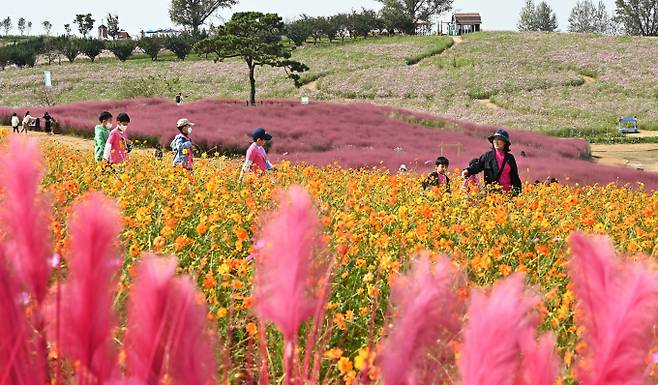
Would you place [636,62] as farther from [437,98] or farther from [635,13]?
[635,13]

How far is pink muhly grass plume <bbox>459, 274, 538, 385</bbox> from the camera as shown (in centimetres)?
40

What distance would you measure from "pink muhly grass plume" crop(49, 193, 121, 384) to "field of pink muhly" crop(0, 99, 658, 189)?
15363 millimetres

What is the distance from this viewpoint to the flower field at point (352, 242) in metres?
2.86

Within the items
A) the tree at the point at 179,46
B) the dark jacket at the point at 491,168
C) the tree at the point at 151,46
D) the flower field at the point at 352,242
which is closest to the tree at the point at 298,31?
the tree at the point at 179,46

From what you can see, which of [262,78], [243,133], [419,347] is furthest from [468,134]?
[419,347]

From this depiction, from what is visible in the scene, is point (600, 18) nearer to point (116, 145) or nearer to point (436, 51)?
point (436, 51)

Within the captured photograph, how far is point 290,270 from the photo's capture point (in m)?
0.52

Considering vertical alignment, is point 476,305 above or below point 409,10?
below

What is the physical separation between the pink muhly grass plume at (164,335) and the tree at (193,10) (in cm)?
8309

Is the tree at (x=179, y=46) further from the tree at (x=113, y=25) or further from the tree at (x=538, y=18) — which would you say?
the tree at (x=538, y=18)

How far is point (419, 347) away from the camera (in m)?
0.50

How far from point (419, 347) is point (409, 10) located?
88.5 m

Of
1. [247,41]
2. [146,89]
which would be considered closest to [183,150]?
[247,41]

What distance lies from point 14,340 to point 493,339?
321 mm
